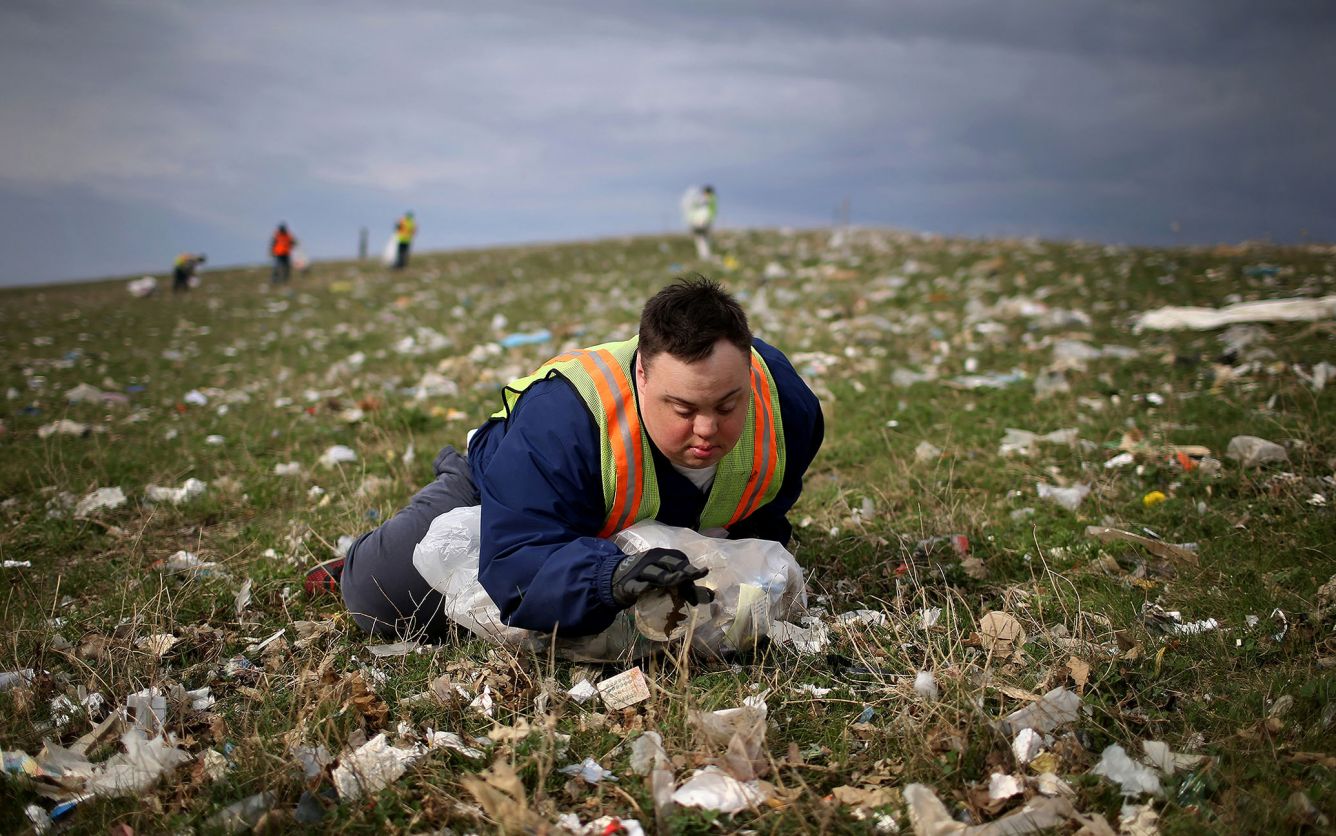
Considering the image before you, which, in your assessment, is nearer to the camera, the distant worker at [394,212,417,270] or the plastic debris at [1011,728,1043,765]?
the plastic debris at [1011,728,1043,765]

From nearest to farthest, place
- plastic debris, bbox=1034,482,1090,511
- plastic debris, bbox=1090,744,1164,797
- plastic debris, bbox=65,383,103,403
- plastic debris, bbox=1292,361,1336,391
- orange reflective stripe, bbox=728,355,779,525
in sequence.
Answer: plastic debris, bbox=1090,744,1164,797, orange reflective stripe, bbox=728,355,779,525, plastic debris, bbox=1034,482,1090,511, plastic debris, bbox=1292,361,1336,391, plastic debris, bbox=65,383,103,403

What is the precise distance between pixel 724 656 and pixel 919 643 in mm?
629

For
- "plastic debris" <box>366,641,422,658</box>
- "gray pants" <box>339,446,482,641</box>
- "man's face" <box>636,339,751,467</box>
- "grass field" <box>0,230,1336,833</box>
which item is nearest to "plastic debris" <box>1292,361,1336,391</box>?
"grass field" <box>0,230,1336,833</box>

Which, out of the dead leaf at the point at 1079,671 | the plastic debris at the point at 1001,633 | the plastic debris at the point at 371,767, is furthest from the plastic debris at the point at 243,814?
the dead leaf at the point at 1079,671

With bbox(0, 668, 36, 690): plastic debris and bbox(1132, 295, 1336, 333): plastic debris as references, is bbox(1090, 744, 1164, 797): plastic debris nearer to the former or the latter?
bbox(0, 668, 36, 690): plastic debris

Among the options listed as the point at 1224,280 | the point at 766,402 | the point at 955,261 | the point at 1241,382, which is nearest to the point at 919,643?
the point at 766,402

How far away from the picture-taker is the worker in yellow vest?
2.40 metres

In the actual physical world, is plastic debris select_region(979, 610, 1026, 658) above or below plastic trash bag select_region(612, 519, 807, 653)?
below

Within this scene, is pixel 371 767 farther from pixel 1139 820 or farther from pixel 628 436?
pixel 1139 820

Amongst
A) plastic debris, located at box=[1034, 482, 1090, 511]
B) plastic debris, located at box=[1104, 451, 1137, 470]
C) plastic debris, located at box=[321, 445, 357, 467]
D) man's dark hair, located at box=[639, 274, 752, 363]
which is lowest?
plastic debris, located at box=[321, 445, 357, 467]

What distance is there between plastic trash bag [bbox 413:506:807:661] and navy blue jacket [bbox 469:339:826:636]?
142 millimetres

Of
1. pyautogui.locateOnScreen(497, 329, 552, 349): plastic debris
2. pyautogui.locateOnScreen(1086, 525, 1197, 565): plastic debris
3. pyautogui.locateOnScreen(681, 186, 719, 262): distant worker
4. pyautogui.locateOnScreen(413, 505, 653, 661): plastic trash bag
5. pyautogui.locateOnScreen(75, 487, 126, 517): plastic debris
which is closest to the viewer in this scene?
pyautogui.locateOnScreen(413, 505, 653, 661): plastic trash bag

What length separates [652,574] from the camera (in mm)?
2256

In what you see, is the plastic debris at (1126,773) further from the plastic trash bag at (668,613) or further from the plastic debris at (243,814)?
the plastic debris at (243,814)
